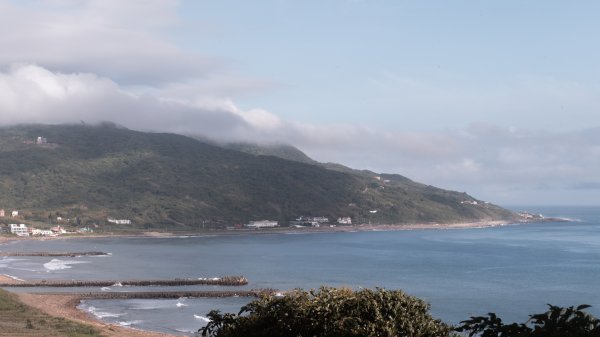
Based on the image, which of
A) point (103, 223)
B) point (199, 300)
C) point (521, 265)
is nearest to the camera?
point (199, 300)

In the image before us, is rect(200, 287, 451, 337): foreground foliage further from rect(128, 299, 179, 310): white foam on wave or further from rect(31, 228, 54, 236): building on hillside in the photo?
rect(31, 228, 54, 236): building on hillside

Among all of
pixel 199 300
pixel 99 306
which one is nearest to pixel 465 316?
pixel 199 300

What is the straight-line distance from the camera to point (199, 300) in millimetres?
72000

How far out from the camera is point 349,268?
10575 centimetres

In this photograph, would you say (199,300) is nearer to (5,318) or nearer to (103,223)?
(5,318)

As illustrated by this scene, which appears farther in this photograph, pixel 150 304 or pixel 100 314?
pixel 150 304

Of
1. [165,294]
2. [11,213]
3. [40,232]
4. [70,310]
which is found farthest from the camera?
[11,213]

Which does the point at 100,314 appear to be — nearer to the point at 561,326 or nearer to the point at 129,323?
the point at 129,323

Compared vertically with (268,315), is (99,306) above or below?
below

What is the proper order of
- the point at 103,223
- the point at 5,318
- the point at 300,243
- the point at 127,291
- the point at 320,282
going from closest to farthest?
1. the point at 5,318
2. the point at 127,291
3. the point at 320,282
4. the point at 300,243
5. the point at 103,223

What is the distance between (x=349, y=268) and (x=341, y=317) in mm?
86063

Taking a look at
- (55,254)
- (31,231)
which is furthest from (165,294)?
(31,231)

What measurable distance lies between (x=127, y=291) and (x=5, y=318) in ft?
89.2

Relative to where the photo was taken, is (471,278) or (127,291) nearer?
(127,291)
